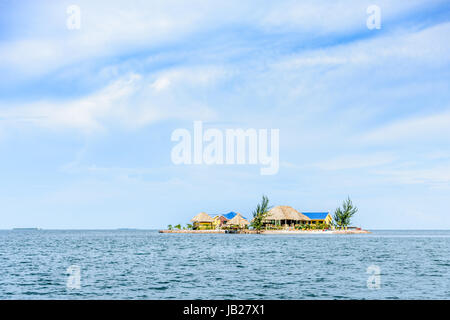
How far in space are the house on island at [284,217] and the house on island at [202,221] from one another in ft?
93.7

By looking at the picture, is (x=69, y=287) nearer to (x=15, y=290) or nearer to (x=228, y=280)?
(x=15, y=290)

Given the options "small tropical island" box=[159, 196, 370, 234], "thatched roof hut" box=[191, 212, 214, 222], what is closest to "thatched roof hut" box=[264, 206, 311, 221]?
"small tropical island" box=[159, 196, 370, 234]

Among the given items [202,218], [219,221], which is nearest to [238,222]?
[219,221]

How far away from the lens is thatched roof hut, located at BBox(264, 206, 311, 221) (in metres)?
145

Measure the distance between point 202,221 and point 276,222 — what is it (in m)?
33.6

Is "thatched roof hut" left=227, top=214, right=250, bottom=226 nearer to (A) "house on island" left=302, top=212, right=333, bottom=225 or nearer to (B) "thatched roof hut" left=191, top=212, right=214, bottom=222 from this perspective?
(B) "thatched roof hut" left=191, top=212, right=214, bottom=222

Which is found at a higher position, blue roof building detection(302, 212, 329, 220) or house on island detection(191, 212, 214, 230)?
blue roof building detection(302, 212, 329, 220)

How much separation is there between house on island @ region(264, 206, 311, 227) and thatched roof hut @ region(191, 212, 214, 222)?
2960cm

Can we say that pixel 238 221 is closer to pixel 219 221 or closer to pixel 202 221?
pixel 219 221

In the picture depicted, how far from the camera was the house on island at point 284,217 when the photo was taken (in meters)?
145

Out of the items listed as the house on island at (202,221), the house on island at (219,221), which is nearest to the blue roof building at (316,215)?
the house on island at (219,221)
